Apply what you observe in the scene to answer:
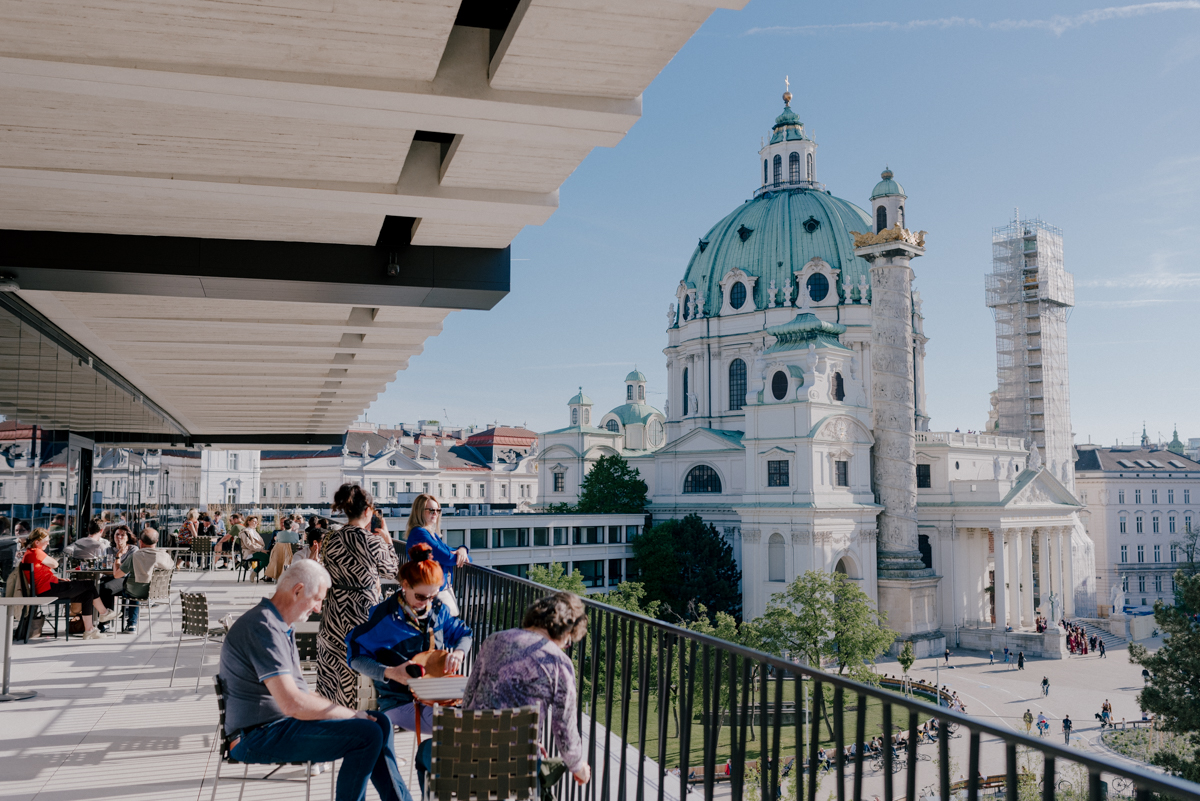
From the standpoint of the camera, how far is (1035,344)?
236 ft

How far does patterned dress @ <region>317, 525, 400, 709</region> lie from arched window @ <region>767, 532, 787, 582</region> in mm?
50338

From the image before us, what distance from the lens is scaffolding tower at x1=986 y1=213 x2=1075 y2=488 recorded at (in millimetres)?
71688

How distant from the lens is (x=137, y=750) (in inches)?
228

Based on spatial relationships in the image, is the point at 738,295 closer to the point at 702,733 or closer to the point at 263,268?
the point at 702,733

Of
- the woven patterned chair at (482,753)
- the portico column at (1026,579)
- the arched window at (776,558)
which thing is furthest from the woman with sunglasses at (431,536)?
the portico column at (1026,579)

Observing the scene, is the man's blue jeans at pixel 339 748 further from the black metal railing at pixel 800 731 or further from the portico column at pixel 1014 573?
the portico column at pixel 1014 573

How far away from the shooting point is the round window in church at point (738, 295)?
6919cm

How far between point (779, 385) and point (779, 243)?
16286 mm

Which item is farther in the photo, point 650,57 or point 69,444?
point 69,444

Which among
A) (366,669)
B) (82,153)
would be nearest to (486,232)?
(82,153)

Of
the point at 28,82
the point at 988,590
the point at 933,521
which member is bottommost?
the point at 988,590

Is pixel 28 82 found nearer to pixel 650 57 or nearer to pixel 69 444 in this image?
pixel 650 57

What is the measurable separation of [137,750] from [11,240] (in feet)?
11.9

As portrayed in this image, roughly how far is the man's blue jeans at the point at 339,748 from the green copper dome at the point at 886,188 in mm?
55309
